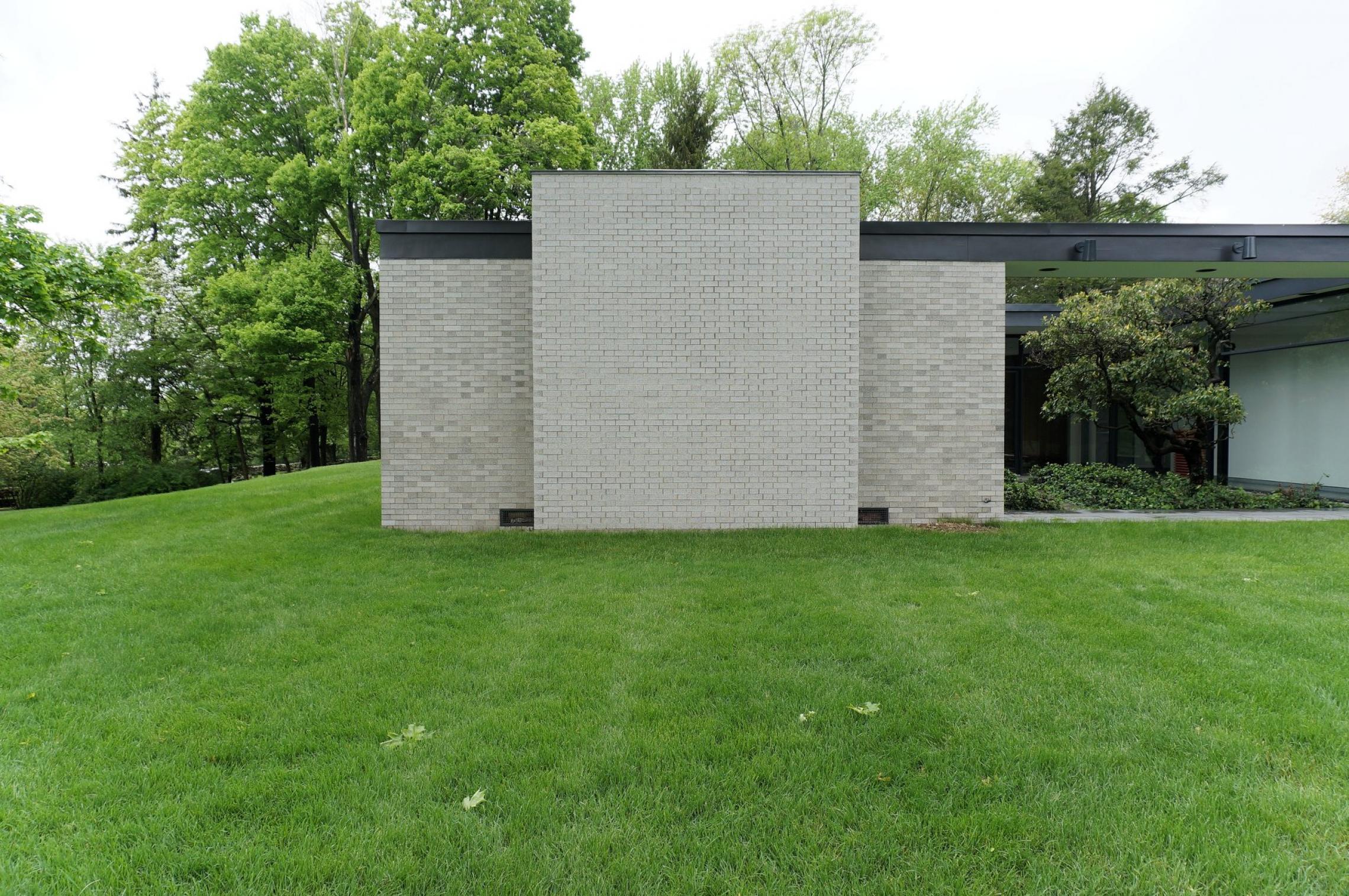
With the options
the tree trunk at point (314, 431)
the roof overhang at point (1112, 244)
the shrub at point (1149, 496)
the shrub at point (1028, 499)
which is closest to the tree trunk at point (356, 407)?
the tree trunk at point (314, 431)

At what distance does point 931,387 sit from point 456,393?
21.0 feet

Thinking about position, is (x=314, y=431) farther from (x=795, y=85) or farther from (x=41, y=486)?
(x=795, y=85)

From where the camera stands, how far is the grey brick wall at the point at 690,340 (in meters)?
7.71

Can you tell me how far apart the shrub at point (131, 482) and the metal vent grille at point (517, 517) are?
13422mm

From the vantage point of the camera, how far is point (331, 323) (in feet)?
67.3

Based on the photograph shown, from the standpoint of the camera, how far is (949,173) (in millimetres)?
25031

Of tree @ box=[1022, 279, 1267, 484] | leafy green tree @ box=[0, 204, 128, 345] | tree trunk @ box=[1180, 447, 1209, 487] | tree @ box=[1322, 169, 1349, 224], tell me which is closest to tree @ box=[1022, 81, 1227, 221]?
tree @ box=[1322, 169, 1349, 224]

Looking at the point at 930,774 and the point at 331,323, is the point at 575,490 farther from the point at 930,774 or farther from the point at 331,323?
the point at 331,323

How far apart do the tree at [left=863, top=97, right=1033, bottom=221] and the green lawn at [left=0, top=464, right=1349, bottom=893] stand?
2287 cm

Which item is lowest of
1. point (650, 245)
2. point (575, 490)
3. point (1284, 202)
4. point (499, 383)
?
point (575, 490)

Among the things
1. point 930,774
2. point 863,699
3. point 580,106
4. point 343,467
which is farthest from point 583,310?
point 580,106

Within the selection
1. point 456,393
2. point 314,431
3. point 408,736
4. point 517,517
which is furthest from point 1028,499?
point 314,431

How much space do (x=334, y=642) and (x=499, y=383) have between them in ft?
15.3

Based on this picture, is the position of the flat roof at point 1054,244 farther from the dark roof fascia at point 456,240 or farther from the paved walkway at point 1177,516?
the paved walkway at point 1177,516
